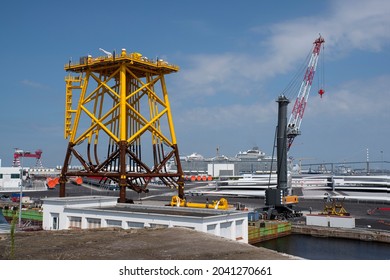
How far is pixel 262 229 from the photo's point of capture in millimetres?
53812

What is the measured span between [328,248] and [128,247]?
30624mm

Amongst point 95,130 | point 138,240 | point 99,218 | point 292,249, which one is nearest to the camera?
point 138,240

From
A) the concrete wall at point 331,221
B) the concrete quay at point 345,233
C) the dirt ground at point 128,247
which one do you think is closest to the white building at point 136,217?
the dirt ground at point 128,247

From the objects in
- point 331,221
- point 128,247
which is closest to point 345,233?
point 331,221

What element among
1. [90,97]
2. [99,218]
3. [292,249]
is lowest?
[292,249]

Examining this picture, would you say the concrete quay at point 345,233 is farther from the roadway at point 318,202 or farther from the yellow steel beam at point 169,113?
the yellow steel beam at point 169,113

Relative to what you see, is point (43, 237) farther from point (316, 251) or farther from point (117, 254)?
point (316, 251)

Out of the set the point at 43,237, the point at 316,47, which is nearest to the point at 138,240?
the point at 43,237

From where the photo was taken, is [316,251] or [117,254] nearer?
[117,254]

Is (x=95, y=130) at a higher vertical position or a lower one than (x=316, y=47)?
lower

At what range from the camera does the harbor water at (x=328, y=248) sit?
4375cm

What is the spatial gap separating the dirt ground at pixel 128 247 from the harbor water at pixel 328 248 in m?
19.6

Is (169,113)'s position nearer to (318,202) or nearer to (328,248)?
(328,248)

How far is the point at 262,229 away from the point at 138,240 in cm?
Result: 2996
